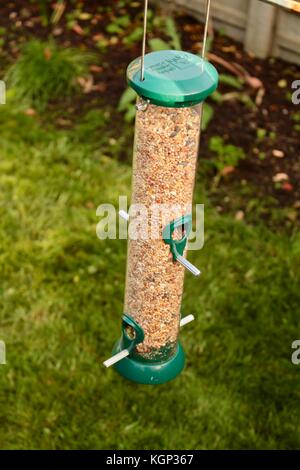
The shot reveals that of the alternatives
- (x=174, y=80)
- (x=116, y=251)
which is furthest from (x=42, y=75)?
(x=174, y=80)

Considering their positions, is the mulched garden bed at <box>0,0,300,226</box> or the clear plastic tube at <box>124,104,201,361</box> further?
the mulched garden bed at <box>0,0,300,226</box>

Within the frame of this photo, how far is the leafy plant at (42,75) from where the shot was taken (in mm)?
6148

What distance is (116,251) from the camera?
4.90m

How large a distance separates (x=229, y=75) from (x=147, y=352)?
3.28 metres

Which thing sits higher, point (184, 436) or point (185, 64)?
point (185, 64)

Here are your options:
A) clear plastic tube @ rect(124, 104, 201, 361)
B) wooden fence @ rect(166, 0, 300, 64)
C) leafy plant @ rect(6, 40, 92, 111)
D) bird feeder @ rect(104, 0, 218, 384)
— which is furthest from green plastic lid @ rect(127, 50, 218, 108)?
wooden fence @ rect(166, 0, 300, 64)

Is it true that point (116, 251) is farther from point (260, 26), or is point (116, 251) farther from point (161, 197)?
point (260, 26)

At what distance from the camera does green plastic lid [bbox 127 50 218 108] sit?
2645 mm

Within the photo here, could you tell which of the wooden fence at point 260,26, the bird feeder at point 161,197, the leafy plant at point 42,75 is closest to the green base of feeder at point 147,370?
the bird feeder at point 161,197

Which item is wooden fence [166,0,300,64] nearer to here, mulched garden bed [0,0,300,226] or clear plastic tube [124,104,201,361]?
mulched garden bed [0,0,300,226]

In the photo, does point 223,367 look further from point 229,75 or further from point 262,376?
point 229,75

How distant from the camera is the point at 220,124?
19.1ft

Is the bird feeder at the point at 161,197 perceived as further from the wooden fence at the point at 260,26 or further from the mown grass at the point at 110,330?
the wooden fence at the point at 260,26
